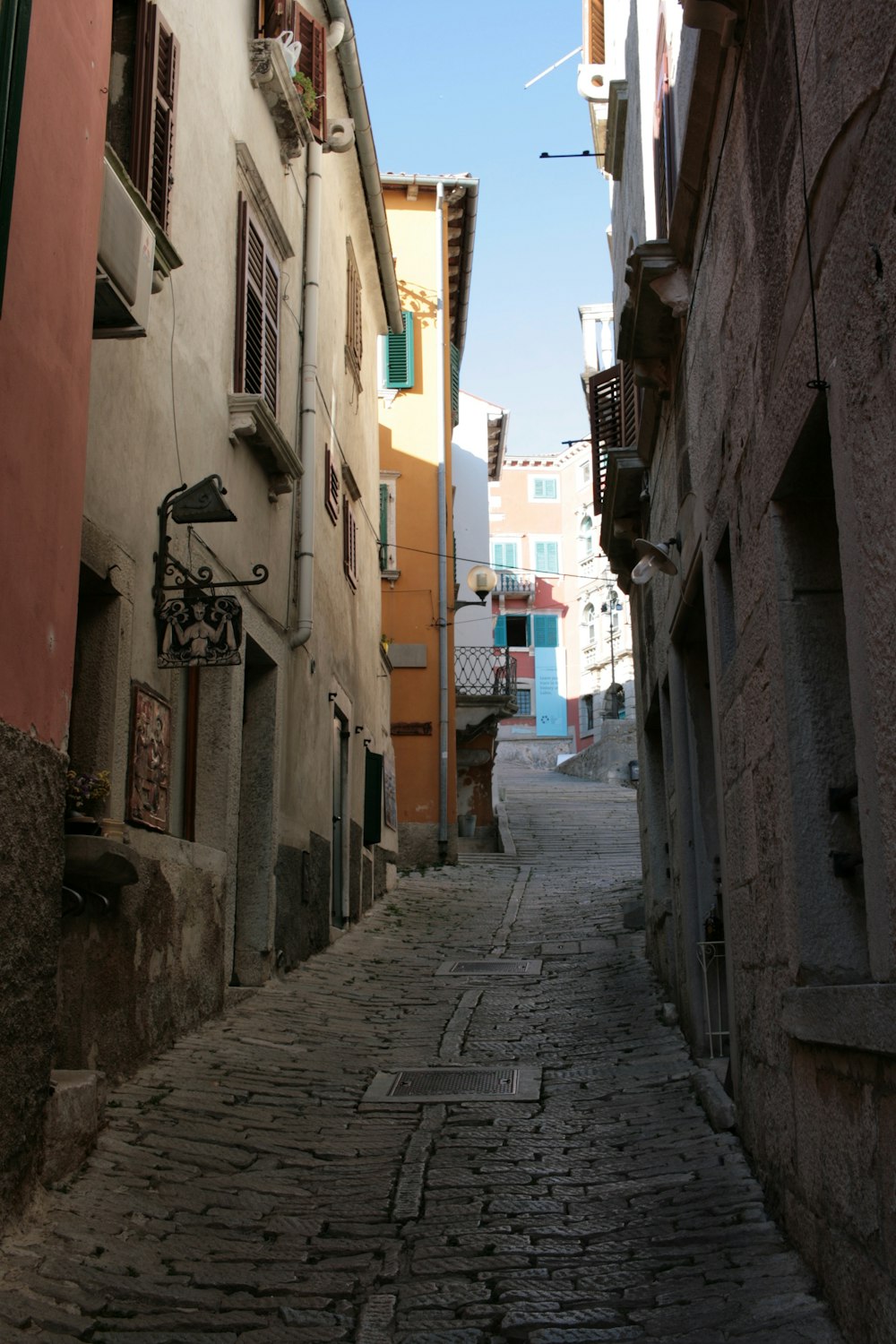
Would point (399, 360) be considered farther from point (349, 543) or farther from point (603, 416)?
point (603, 416)

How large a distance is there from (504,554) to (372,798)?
40314 mm

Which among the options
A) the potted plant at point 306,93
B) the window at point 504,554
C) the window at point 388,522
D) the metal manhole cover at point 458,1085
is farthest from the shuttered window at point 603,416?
the window at point 504,554

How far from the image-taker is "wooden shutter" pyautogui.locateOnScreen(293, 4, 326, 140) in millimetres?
13008

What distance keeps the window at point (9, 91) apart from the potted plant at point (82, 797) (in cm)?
230

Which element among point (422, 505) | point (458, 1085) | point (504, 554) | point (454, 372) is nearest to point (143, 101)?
point (458, 1085)

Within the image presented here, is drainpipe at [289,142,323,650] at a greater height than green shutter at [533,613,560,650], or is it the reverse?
green shutter at [533,613,560,650]

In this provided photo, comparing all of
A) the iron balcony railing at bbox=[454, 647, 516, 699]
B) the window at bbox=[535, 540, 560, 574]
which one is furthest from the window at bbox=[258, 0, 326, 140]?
the window at bbox=[535, 540, 560, 574]

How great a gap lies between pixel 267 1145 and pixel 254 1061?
1495mm

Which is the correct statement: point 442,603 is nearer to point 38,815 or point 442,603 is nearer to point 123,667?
point 123,667

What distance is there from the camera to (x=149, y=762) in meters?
7.55

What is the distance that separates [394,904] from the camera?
1666 centimetres

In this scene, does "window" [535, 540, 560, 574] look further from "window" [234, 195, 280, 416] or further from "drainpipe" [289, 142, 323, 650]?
"window" [234, 195, 280, 416]

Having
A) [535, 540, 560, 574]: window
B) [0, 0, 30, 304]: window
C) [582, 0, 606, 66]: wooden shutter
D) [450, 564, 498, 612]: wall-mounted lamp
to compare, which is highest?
[535, 540, 560, 574]: window

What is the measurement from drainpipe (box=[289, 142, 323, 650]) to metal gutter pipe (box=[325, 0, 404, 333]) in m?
1.98
